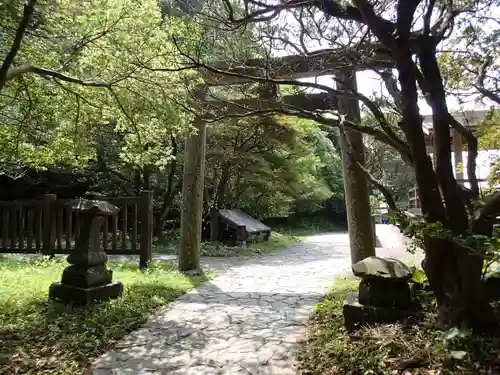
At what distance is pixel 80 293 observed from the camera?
4.86 metres

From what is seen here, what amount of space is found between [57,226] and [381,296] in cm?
686

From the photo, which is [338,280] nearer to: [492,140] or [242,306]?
[242,306]

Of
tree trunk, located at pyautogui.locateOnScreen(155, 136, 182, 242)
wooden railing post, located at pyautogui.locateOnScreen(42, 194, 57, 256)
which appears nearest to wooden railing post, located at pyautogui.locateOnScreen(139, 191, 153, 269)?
wooden railing post, located at pyautogui.locateOnScreen(42, 194, 57, 256)

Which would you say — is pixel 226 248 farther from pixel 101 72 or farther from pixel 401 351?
pixel 401 351

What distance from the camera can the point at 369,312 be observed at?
3.54 metres

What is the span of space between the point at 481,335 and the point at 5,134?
636cm

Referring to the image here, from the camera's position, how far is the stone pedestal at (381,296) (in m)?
3.49

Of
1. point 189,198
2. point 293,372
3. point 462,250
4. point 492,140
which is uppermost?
point 492,140

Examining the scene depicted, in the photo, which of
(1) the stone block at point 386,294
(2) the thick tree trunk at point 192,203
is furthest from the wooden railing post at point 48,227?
(1) the stone block at point 386,294

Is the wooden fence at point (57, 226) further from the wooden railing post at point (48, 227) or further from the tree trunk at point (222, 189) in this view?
the tree trunk at point (222, 189)

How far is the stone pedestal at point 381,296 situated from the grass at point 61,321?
2.40 metres

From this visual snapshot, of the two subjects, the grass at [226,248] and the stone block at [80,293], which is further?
the grass at [226,248]

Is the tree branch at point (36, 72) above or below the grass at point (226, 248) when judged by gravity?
above

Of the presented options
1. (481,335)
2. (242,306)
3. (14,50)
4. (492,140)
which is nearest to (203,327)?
(242,306)
